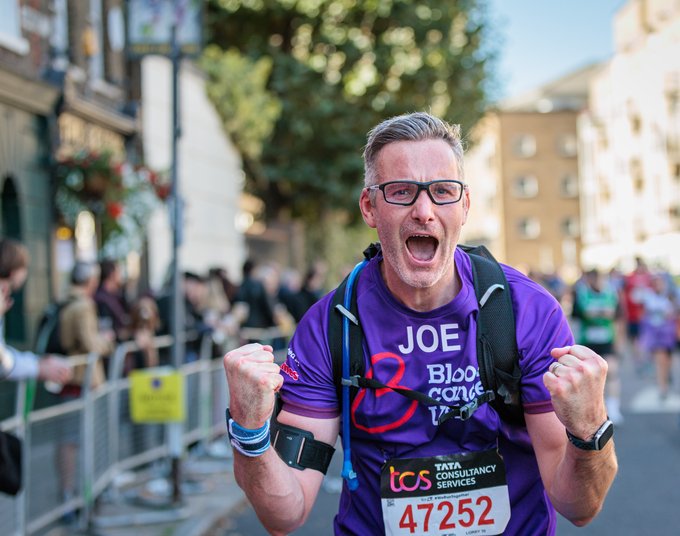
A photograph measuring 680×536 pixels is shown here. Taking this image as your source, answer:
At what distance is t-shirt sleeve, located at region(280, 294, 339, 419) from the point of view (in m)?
3.16

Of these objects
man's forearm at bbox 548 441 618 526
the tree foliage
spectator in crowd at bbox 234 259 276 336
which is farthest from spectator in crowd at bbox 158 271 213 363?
the tree foliage

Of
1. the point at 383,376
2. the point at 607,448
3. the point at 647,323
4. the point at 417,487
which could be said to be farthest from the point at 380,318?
the point at 647,323

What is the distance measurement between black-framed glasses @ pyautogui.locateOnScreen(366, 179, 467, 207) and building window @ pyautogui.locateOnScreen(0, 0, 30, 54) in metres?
10.4

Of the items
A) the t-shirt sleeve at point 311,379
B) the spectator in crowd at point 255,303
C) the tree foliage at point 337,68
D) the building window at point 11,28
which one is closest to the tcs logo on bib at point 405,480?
the t-shirt sleeve at point 311,379

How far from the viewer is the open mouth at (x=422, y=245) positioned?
3137mm

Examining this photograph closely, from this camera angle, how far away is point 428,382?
10.3 feet

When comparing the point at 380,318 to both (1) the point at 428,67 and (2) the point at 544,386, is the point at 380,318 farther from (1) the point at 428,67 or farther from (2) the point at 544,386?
(1) the point at 428,67

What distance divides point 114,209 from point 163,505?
5651mm

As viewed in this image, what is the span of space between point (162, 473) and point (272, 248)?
779 inches

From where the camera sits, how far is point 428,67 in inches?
1057

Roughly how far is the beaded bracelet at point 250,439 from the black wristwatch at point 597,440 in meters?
0.77

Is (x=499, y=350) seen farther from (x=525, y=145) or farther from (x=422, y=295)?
(x=525, y=145)

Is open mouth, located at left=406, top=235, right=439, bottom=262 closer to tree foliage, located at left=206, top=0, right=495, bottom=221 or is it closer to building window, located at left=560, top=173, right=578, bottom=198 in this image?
tree foliage, located at left=206, top=0, right=495, bottom=221

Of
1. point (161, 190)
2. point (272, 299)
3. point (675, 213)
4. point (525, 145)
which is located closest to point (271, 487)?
point (272, 299)
